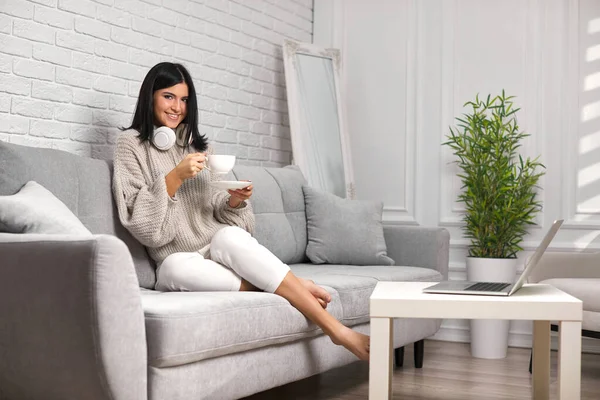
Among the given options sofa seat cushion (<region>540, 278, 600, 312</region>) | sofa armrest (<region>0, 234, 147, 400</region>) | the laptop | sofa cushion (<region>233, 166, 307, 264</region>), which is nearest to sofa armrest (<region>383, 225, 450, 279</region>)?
sofa cushion (<region>233, 166, 307, 264</region>)

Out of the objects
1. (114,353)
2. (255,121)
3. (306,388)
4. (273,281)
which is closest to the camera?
(114,353)

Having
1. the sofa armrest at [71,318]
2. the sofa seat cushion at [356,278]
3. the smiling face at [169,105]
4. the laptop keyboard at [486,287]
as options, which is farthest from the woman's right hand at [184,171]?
the laptop keyboard at [486,287]

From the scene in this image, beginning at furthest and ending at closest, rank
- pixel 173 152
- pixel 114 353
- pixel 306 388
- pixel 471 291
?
pixel 306 388 < pixel 173 152 < pixel 471 291 < pixel 114 353

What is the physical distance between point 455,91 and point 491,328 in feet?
4.58

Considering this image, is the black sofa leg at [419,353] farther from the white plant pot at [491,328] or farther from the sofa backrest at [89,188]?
the sofa backrest at [89,188]

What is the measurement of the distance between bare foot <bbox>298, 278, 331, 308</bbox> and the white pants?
0.31 feet

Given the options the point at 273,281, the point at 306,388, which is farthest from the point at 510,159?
the point at 273,281

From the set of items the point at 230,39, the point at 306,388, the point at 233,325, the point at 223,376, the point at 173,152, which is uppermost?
the point at 230,39

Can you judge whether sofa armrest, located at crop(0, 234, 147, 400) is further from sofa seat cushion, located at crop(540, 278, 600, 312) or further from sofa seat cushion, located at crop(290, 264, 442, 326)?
sofa seat cushion, located at crop(540, 278, 600, 312)

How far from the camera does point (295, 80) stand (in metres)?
4.52

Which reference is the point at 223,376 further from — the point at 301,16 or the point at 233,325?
the point at 301,16

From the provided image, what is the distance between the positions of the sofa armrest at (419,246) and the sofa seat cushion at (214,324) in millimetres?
1292

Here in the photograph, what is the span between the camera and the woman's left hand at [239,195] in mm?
2891

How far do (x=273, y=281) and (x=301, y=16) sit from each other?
2.74m
